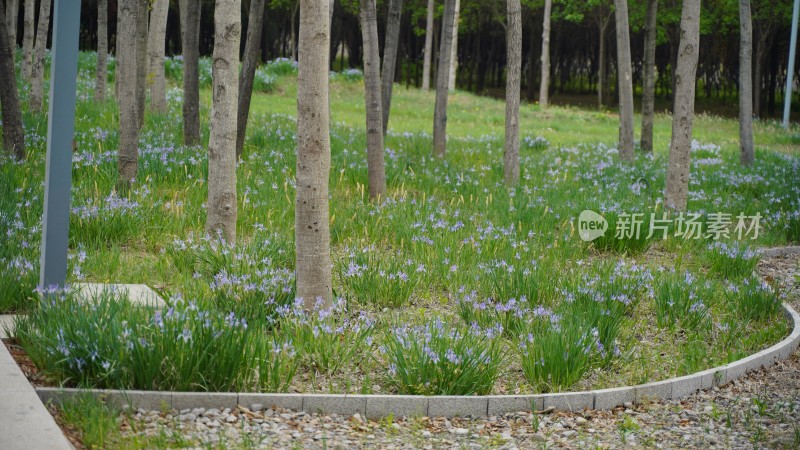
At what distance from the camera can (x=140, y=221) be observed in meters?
7.43

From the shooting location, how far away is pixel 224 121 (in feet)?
22.7

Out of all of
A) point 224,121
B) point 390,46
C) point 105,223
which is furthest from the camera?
point 390,46

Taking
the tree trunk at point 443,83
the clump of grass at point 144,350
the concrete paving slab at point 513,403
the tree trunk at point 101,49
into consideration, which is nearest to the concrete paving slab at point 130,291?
the clump of grass at point 144,350

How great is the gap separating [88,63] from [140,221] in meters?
19.1

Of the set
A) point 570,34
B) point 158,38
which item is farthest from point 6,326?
point 570,34

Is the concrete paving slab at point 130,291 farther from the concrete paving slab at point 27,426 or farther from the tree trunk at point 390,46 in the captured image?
the tree trunk at point 390,46

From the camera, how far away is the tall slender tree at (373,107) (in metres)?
9.23

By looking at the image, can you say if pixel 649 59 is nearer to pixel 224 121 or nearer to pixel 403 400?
pixel 224 121

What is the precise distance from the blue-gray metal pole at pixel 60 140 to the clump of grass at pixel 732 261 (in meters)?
5.32

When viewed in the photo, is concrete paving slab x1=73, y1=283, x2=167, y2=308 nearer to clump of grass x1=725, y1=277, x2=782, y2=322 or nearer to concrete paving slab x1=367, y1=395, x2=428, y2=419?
concrete paving slab x1=367, y1=395, x2=428, y2=419

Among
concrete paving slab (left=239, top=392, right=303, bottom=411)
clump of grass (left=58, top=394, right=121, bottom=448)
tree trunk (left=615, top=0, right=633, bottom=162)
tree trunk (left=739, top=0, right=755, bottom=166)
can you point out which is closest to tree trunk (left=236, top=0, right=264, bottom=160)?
concrete paving slab (left=239, top=392, right=303, bottom=411)

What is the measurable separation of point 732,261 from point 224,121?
4.47m

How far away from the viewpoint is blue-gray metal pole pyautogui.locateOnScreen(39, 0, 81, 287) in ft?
16.6

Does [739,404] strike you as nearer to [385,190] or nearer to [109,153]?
[385,190]
